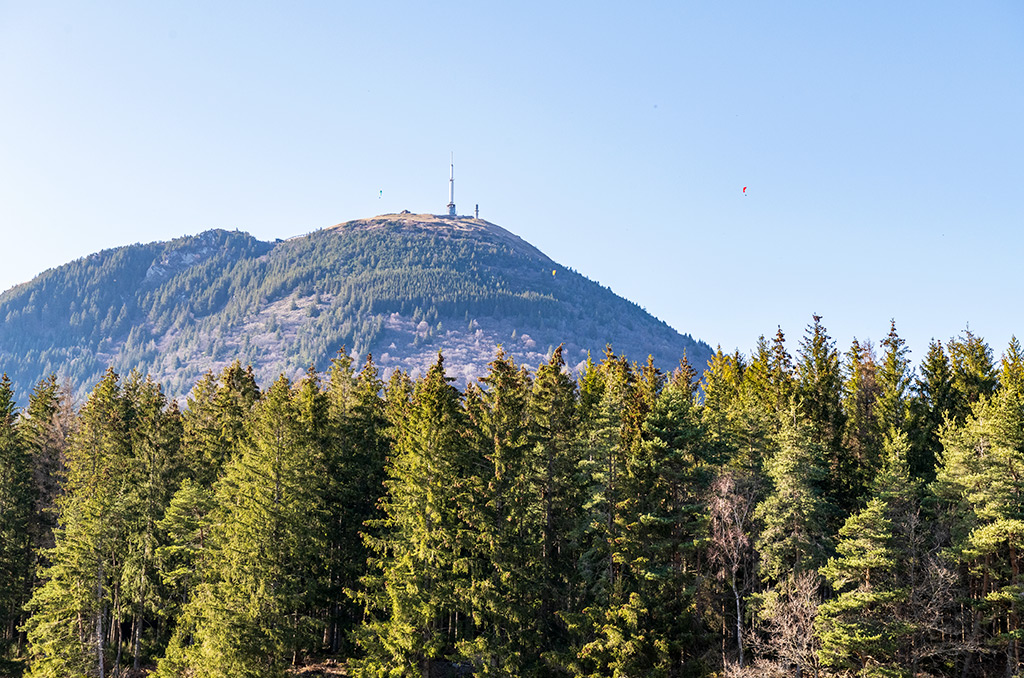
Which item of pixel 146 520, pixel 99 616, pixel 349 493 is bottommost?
pixel 99 616

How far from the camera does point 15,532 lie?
4606 cm

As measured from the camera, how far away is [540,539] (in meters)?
39.0

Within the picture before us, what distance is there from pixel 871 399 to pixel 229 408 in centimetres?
4416

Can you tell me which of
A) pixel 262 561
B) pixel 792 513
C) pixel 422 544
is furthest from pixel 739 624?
pixel 262 561

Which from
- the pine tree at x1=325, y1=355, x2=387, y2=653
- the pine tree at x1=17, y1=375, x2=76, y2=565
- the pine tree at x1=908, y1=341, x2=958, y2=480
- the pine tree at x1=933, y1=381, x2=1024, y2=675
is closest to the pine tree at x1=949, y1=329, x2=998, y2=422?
the pine tree at x1=908, y1=341, x2=958, y2=480

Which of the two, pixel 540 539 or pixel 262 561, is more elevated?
pixel 540 539

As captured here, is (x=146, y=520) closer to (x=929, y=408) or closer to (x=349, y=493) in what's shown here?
(x=349, y=493)

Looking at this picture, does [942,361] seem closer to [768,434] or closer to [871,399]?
[871,399]

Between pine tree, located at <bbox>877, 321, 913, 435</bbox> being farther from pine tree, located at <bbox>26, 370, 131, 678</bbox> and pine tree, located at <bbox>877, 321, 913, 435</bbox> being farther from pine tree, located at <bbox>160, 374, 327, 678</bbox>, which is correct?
pine tree, located at <bbox>26, 370, 131, 678</bbox>

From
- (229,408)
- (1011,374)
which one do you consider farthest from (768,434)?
(229,408)

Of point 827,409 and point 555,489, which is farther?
point 827,409

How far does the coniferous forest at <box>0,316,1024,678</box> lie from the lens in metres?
35.1

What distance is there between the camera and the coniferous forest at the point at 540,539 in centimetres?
3512

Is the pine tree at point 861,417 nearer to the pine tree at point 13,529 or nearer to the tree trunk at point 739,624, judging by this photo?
the tree trunk at point 739,624
